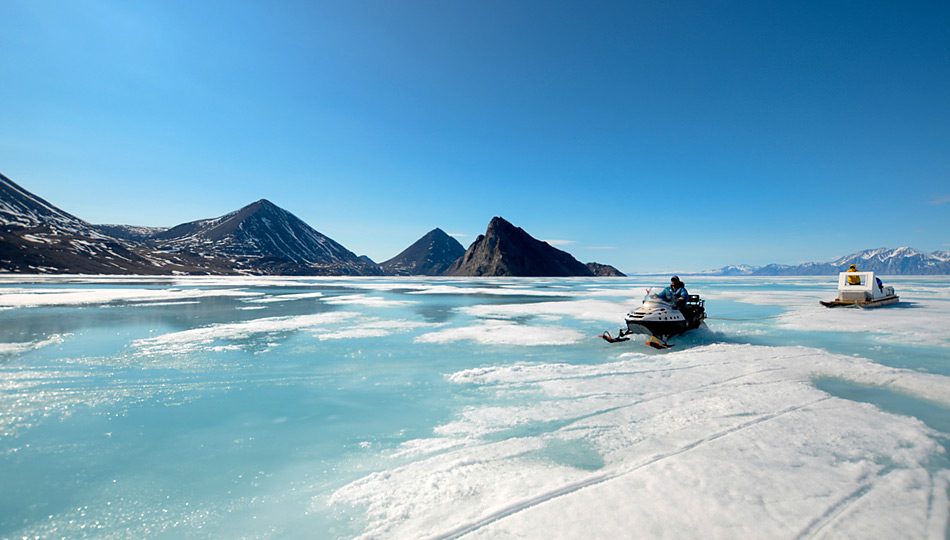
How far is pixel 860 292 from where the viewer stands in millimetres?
30156

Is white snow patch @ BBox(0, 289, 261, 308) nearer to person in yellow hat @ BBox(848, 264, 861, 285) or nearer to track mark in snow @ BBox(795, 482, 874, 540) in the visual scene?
track mark in snow @ BBox(795, 482, 874, 540)

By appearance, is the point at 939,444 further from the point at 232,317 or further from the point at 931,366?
the point at 232,317

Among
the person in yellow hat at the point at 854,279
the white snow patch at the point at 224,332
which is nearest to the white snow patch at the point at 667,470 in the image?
the white snow patch at the point at 224,332

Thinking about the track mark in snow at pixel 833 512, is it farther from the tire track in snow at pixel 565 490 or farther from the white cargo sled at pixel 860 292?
the white cargo sled at pixel 860 292

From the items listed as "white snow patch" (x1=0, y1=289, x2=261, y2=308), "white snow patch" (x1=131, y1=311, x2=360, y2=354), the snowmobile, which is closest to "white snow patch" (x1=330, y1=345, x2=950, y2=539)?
the snowmobile

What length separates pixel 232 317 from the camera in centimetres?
2531

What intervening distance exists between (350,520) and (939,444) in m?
9.65

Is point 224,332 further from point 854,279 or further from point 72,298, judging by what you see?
point 854,279

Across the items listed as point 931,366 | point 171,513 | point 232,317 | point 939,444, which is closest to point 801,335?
point 931,366

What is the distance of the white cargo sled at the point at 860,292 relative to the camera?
30.0m

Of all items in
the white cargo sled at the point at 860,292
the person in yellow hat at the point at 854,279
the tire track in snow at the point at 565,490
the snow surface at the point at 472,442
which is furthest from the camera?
the person in yellow hat at the point at 854,279

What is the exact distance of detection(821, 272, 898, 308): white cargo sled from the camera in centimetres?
3002

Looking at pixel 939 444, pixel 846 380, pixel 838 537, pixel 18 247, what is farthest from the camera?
pixel 18 247

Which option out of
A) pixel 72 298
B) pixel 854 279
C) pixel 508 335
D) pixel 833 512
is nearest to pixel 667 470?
pixel 833 512
